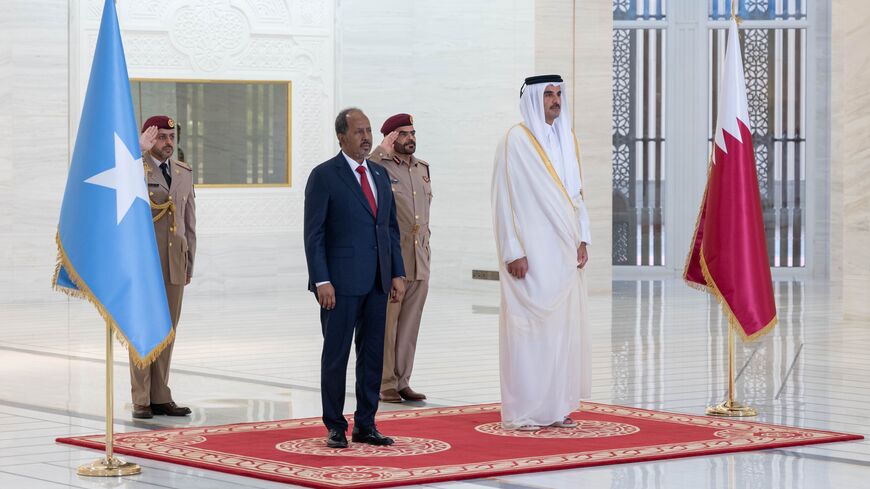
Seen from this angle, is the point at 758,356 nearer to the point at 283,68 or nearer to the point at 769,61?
the point at 283,68

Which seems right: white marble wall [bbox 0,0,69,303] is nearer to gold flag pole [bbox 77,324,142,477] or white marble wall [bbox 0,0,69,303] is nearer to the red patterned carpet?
the red patterned carpet

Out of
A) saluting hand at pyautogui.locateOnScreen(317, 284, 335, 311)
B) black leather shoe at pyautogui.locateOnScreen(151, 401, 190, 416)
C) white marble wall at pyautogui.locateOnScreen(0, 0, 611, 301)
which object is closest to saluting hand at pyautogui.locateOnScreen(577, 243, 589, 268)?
saluting hand at pyautogui.locateOnScreen(317, 284, 335, 311)

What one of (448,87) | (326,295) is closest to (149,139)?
(326,295)

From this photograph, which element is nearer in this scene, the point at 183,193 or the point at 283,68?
the point at 183,193

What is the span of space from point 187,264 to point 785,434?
315cm

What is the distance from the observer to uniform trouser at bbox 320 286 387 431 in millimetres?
6582

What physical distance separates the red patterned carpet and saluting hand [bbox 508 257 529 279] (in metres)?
0.75

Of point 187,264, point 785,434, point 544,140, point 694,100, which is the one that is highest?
point 694,100

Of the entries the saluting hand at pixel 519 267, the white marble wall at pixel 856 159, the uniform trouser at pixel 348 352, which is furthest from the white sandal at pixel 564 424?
the white marble wall at pixel 856 159

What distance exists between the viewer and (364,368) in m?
6.72

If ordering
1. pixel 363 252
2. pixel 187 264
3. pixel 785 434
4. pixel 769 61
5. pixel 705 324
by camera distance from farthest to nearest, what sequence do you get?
pixel 769 61 → pixel 705 324 → pixel 187 264 → pixel 785 434 → pixel 363 252

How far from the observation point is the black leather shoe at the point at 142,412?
7820mm

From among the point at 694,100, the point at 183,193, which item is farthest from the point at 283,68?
the point at 183,193

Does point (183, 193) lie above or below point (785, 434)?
above
